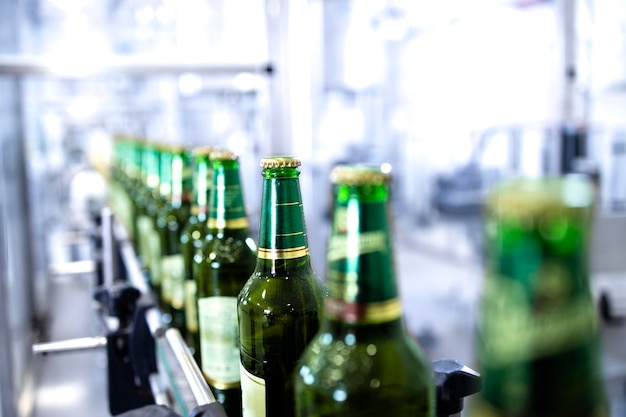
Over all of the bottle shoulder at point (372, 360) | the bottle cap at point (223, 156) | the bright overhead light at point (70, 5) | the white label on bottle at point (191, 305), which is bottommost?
the white label on bottle at point (191, 305)

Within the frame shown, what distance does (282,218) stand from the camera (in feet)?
1.72

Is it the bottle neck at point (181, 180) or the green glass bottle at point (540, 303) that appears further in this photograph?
the bottle neck at point (181, 180)

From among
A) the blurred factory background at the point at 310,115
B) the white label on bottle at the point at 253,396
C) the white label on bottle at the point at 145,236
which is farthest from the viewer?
the blurred factory background at the point at 310,115

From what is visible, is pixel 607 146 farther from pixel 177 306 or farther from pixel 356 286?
pixel 356 286

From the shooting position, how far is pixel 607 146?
361 cm

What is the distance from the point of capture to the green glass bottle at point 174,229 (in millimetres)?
965

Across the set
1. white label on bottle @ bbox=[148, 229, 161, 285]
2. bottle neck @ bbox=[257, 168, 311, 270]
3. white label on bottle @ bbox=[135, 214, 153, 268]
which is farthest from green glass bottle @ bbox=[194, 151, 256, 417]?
white label on bottle @ bbox=[135, 214, 153, 268]

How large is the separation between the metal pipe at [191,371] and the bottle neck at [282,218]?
5.5 inches

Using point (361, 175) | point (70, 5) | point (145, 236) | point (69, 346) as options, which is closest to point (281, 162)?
point (361, 175)

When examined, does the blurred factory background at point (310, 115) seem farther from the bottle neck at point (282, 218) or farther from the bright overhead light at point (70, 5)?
the bottle neck at point (282, 218)

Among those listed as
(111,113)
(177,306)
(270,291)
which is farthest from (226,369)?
(111,113)

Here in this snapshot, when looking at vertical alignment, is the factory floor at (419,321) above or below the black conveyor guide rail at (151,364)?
below

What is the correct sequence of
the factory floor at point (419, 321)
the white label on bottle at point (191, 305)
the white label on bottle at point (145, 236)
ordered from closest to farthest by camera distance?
the white label on bottle at point (191, 305) → the white label on bottle at point (145, 236) → the factory floor at point (419, 321)

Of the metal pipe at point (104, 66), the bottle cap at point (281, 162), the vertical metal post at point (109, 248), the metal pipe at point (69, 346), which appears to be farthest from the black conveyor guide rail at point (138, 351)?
the metal pipe at point (104, 66)
